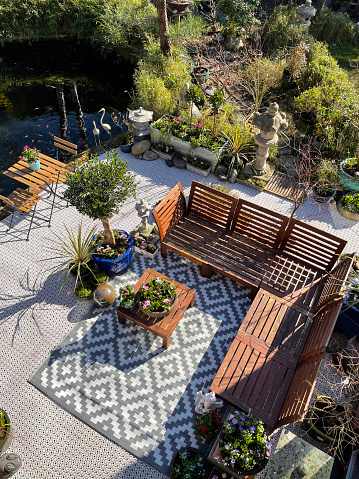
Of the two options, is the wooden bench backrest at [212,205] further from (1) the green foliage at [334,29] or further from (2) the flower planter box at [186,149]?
(1) the green foliage at [334,29]

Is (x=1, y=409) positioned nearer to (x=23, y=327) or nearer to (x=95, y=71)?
(x=23, y=327)

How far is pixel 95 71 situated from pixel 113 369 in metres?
12.5

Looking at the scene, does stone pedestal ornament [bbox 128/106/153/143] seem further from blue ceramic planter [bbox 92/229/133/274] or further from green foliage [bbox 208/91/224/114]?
blue ceramic planter [bbox 92/229/133/274]

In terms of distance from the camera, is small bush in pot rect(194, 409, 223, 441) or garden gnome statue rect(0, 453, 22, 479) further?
small bush in pot rect(194, 409, 223, 441)

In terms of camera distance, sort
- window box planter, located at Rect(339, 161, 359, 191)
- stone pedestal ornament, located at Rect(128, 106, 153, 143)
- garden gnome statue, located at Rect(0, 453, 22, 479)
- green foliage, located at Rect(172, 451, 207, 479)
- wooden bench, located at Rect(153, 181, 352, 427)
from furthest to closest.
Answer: stone pedestal ornament, located at Rect(128, 106, 153, 143) < window box planter, located at Rect(339, 161, 359, 191) < wooden bench, located at Rect(153, 181, 352, 427) < garden gnome statue, located at Rect(0, 453, 22, 479) < green foliage, located at Rect(172, 451, 207, 479)

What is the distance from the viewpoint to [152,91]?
9.60 metres

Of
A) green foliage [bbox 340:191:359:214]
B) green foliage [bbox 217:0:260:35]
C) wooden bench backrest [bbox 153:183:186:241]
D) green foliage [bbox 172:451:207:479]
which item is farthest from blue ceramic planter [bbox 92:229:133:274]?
green foliage [bbox 217:0:260:35]

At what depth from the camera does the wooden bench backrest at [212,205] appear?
6.75 metres

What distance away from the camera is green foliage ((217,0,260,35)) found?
1327cm

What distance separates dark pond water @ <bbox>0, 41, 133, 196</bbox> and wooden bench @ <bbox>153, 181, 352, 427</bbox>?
514 cm

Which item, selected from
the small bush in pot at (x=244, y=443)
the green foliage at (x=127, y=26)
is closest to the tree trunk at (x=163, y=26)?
the green foliage at (x=127, y=26)

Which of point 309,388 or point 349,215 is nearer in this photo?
point 309,388

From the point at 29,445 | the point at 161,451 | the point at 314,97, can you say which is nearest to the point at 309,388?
the point at 161,451

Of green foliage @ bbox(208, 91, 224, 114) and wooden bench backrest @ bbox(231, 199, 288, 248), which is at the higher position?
green foliage @ bbox(208, 91, 224, 114)
